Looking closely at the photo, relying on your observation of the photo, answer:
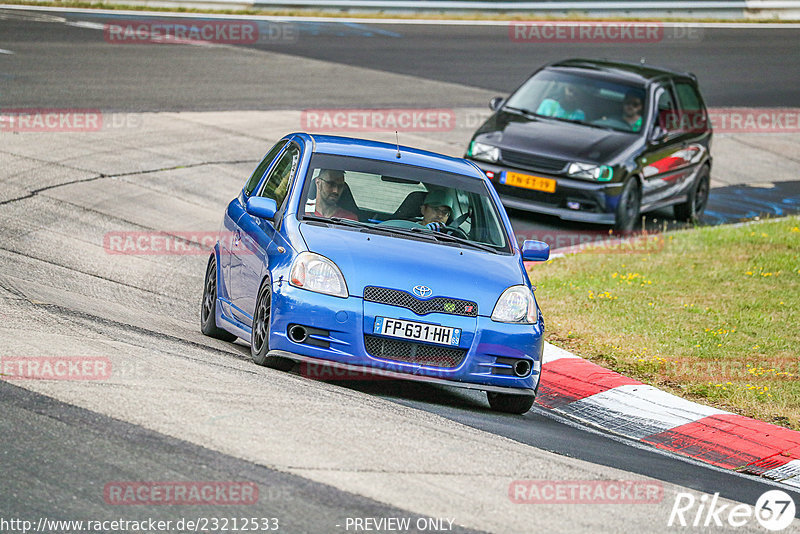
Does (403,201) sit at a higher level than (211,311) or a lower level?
higher

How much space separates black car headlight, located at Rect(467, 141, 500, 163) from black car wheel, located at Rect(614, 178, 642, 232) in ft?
5.25

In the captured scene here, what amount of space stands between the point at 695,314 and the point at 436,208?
3536 millimetres

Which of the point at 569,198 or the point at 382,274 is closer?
the point at 382,274

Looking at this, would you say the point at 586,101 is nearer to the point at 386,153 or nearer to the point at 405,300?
the point at 386,153

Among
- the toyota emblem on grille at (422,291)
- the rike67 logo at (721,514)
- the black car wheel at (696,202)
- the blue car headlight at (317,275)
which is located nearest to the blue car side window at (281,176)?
the blue car headlight at (317,275)

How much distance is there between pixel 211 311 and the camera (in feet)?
30.7

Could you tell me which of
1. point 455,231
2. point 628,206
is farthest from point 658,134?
point 455,231

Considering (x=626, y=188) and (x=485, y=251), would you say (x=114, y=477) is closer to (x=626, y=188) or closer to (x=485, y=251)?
(x=485, y=251)

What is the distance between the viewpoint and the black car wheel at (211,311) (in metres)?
9.30

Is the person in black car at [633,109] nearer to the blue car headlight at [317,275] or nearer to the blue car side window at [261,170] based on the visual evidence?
the blue car side window at [261,170]

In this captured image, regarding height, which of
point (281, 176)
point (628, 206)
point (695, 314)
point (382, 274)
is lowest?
point (695, 314)

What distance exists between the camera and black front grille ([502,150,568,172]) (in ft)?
48.8

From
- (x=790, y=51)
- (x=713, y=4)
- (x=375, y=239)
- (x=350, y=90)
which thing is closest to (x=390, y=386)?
(x=375, y=239)

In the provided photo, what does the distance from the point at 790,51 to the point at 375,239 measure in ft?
87.7
